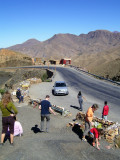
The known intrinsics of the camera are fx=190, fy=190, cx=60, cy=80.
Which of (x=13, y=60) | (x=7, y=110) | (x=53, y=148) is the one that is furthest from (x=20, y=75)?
(x=53, y=148)

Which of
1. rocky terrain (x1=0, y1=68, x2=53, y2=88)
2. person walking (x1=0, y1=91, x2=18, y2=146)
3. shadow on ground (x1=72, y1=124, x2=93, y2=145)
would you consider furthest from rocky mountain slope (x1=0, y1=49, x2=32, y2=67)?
person walking (x1=0, y1=91, x2=18, y2=146)

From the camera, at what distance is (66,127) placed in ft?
28.8

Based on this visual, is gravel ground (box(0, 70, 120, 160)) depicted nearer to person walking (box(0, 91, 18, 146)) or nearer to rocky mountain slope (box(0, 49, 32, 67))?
person walking (box(0, 91, 18, 146))

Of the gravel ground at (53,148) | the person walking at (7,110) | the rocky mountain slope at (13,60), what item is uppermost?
the rocky mountain slope at (13,60)

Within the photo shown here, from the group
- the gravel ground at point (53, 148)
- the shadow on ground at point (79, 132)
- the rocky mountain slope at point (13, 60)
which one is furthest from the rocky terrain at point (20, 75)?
the gravel ground at point (53, 148)

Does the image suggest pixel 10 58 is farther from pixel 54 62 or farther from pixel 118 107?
pixel 118 107

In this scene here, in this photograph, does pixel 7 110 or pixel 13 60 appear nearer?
pixel 7 110

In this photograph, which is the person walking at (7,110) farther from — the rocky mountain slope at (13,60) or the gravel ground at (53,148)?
the rocky mountain slope at (13,60)

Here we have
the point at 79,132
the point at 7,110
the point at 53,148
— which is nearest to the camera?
the point at 7,110

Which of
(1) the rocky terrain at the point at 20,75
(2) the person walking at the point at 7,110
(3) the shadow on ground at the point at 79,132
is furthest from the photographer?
(1) the rocky terrain at the point at 20,75

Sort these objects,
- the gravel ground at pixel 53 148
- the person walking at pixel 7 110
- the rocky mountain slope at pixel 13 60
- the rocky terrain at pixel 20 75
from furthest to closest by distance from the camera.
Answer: the rocky mountain slope at pixel 13 60 → the rocky terrain at pixel 20 75 → the person walking at pixel 7 110 → the gravel ground at pixel 53 148

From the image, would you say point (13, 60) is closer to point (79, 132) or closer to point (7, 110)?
point (79, 132)

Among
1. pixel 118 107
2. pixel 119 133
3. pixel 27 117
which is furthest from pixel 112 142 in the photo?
pixel 118 107

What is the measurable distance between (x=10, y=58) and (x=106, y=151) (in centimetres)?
7825
